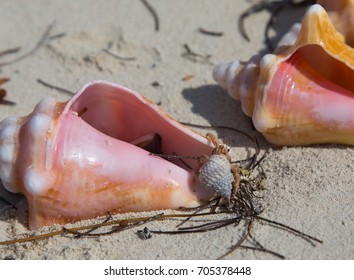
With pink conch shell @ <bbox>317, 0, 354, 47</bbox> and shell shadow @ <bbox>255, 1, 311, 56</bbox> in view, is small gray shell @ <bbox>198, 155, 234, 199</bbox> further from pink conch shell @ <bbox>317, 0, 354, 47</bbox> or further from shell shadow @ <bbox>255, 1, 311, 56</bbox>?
shell shadow @ <bbox>255, 1, 311, 56</bbox>

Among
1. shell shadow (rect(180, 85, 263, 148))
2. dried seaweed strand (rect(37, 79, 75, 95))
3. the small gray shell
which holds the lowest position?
dried seaweed strand (rect(37, 79, 75, 95))

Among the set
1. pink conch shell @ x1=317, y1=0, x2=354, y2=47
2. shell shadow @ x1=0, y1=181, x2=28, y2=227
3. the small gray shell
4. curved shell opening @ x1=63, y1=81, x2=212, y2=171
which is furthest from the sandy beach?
pink conch shell @ x1=317, y1=0, x2=354, y2=47

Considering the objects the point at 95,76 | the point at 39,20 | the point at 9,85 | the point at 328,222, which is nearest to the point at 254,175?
the point at 328,222

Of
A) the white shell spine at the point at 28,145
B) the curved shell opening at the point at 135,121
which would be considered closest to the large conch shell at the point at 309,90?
the curved shell opening at the point at 135,121

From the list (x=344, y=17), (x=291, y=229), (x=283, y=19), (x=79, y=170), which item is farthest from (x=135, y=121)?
(x=283, y=19)

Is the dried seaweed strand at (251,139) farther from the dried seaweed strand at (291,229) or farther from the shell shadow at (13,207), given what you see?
the shell shadow at (13,207)

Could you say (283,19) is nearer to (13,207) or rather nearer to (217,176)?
(217,176)

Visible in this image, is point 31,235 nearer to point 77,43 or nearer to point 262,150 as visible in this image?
point 262,150
